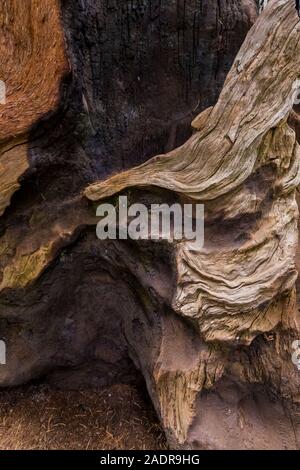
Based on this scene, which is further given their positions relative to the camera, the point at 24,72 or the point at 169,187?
the point at 24,72

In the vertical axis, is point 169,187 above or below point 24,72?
below

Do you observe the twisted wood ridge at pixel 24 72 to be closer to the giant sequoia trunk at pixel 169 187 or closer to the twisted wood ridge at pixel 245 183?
the giant sequoia trunk at pixel 169 187

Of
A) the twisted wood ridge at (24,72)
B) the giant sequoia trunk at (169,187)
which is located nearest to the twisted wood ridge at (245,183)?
the giant sequoia trunk at (169,187)

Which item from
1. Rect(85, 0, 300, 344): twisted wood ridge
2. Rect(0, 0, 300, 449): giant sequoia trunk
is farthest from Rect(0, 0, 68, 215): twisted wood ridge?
Rect(85, 0, 300, 344): twisted wood ridge

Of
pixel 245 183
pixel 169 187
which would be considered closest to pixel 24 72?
pixel 169 187

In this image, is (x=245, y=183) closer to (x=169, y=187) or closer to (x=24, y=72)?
(x=169, y=187)

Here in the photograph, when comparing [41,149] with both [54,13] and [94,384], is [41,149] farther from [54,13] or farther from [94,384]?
[94,384]

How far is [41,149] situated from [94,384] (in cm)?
135

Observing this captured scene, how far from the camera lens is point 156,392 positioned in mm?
1885

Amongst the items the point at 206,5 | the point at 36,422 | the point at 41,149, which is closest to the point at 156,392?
the point at 36,422

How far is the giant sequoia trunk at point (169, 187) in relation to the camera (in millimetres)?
1708

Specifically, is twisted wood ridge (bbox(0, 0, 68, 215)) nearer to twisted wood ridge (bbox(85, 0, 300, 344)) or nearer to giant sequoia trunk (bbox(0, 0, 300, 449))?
giant sequoia trunk (bbox(0, 0, 300, 449))

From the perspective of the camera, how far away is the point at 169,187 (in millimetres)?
1751

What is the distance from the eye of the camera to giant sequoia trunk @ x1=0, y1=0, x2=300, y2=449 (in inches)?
67.2
